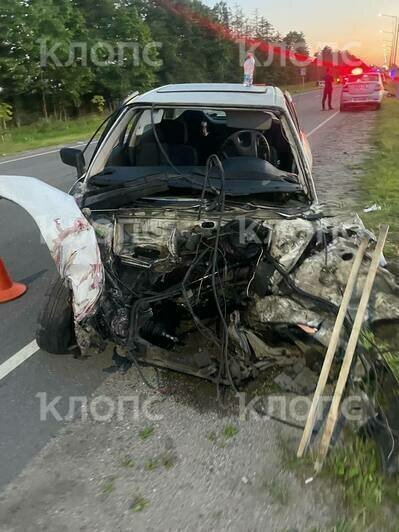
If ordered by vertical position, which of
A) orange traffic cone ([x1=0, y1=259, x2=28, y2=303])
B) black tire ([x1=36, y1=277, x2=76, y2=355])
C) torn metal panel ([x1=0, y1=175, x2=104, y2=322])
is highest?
torn metal panel ([x1=0, y1=175, x2=104, y2=322])

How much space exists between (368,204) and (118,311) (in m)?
6.04

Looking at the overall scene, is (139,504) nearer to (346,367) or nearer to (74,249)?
(346,367)

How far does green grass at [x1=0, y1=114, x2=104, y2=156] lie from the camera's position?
59.3ft

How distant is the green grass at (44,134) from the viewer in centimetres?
1808

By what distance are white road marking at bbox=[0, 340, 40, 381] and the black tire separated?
0.20 metres

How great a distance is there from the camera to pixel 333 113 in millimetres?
24781

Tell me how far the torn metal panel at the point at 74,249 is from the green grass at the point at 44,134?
1373cm

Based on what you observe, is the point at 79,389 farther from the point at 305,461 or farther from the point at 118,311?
the point at 305,461

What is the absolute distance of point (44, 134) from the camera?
2245 centimetres

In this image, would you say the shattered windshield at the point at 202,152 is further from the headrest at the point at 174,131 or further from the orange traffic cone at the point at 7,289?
the orange traffic cone at the point at 7,289

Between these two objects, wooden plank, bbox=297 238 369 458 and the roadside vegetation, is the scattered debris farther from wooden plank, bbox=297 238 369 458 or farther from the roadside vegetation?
the roadside vegetation

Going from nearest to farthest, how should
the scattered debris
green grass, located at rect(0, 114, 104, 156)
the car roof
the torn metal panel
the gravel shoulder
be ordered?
the gravel shoulder → the torn metal panel → the car roof → the scattered debris → green grass, located at rect(0, 114, 104, 156)

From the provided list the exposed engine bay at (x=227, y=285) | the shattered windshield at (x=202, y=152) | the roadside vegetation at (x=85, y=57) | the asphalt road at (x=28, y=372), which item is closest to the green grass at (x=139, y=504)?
the asphalt road at (x=28, y=372)

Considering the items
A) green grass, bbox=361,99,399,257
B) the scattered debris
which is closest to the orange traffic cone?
green grass, bbox=361,99,399,257
